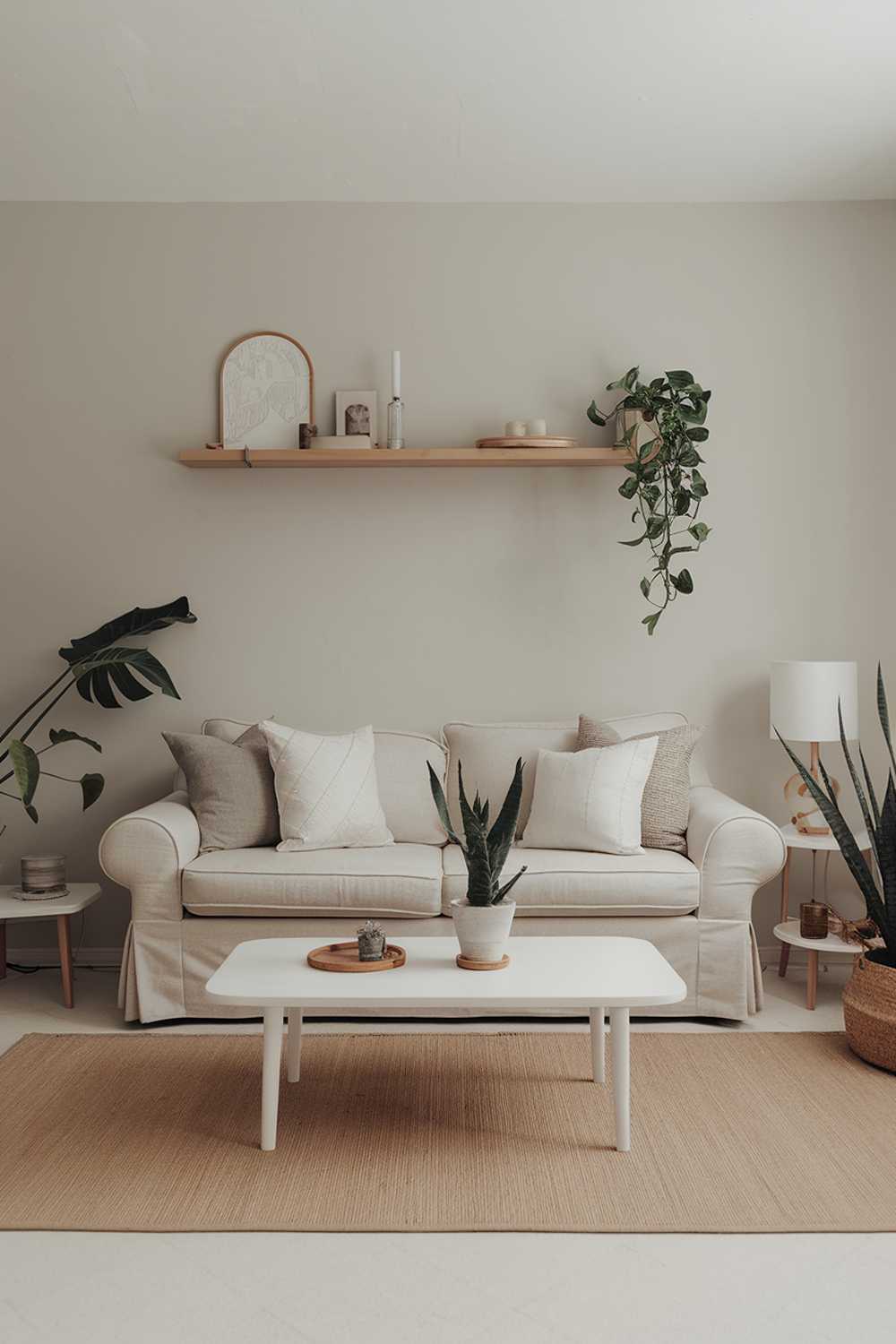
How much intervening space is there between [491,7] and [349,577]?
2079 mm

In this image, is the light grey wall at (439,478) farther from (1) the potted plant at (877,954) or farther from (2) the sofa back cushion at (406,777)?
(1) the potted plant at (877,954)

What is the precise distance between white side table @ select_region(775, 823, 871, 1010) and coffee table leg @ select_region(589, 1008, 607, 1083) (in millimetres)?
986

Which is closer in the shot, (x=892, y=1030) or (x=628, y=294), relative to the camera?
(x=892, y=1030)

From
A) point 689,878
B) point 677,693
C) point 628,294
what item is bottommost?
point 689,878

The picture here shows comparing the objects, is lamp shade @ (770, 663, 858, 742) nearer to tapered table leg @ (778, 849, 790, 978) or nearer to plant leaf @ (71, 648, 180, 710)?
tapered table leg @ (778, 849, 790, 978)

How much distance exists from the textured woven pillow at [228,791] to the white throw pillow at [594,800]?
2.93 ft

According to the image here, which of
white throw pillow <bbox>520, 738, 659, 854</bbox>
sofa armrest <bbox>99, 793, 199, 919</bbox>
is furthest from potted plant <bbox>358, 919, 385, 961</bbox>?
white throw pillow <bbox>520, 738, 659, 854</bbox>

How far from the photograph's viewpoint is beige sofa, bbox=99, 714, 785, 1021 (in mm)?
3732

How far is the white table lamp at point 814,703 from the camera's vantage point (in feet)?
13.6

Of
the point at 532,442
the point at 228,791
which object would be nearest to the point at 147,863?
the point at 228,791

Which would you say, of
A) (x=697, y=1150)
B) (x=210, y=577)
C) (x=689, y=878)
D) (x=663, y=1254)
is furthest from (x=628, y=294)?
(x=663, y=1254)

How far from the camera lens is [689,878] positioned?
3.76 meters

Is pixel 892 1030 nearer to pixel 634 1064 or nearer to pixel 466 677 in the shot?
pixel 634 1064

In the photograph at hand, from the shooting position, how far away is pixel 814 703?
4.14 metres
